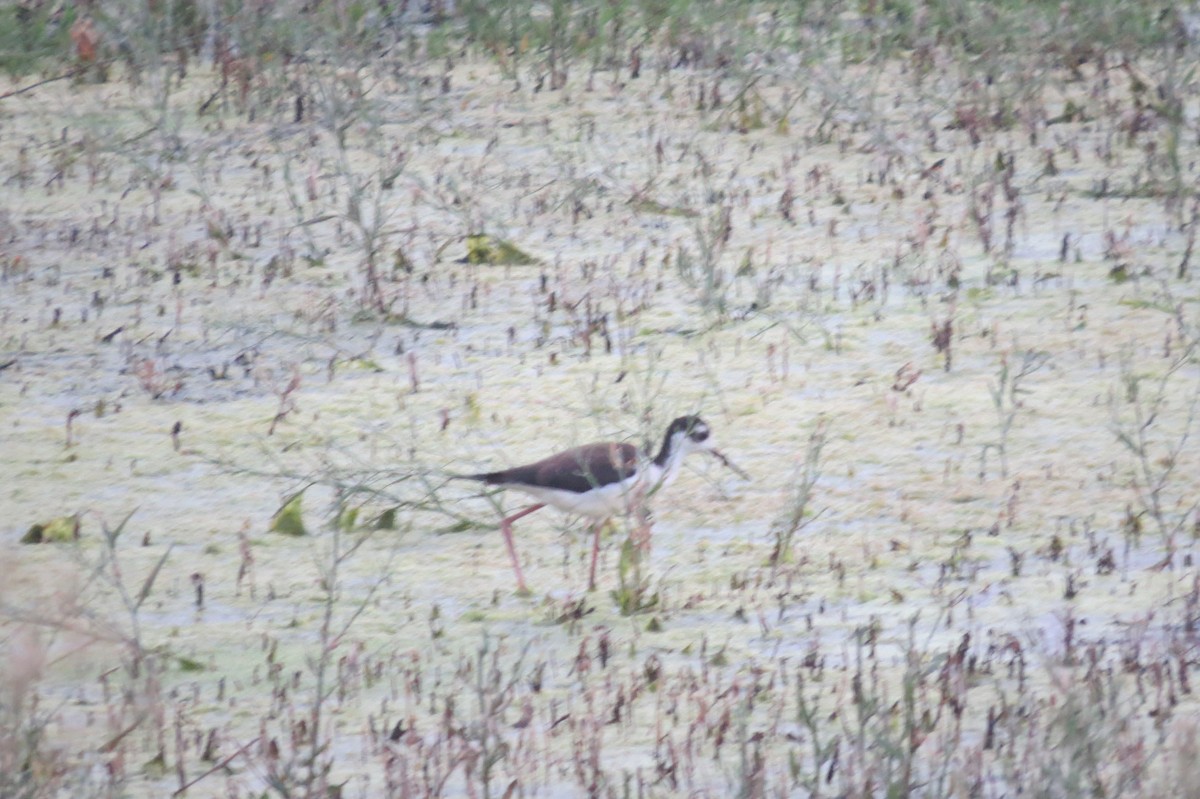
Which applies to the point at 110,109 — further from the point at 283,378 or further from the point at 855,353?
the point at 855,353

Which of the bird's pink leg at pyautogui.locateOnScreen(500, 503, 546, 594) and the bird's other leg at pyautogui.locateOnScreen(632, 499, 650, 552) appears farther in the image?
the bird's pink leg at pyautogui.locateOnScreen(500, 503, 546, 594)

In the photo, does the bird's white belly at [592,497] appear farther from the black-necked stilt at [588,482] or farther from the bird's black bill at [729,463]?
the bird's black bill at [729,463]

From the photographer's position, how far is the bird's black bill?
6.12 meters

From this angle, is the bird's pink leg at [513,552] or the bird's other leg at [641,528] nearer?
the bird's other leg at [641,528]

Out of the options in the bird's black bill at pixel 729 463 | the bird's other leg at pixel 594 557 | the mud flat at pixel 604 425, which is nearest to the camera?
the mud flat at pixel 604 425

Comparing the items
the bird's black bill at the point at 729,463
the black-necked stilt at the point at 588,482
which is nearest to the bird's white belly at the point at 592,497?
the black-necked stilt at the point at 588,482

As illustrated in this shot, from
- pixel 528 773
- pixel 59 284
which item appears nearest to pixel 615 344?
pixel 59 284

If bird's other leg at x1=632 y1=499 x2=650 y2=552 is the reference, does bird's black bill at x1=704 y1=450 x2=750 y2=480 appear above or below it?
below

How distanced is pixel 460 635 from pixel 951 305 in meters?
3.00

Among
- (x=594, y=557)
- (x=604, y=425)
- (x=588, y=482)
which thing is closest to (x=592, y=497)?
(x=588, y=482)

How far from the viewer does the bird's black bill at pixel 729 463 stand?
6.12 metres

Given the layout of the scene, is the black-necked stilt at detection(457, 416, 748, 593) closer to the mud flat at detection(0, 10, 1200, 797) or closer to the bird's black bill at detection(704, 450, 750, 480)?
the mud flat at detection(0, 10, 1200, 797)

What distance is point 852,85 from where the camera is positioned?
9.95 m

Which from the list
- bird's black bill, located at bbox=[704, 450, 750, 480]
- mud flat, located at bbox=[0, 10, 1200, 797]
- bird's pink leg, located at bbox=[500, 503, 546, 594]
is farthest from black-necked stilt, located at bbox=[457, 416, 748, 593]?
bird's black bill, located at bbox=[704, 450, 750, 480]
